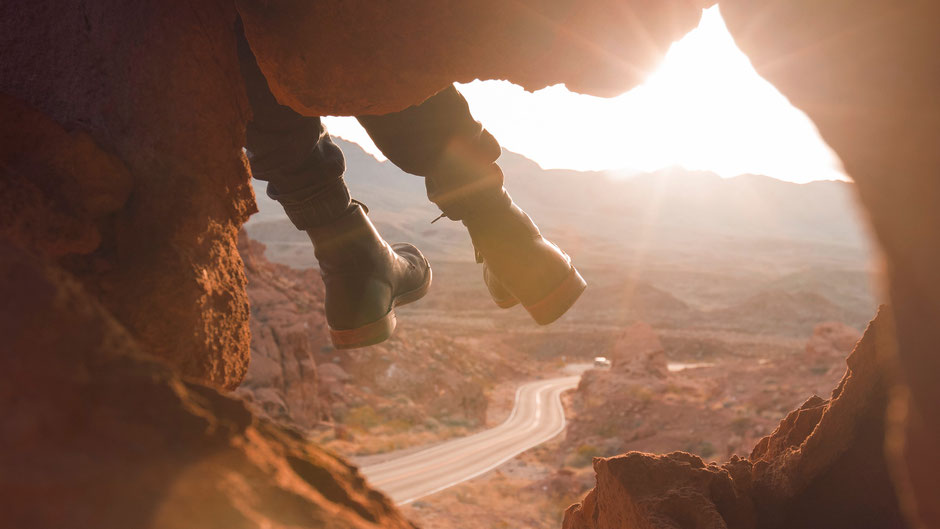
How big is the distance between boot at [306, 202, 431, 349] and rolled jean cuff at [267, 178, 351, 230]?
0.14 feet

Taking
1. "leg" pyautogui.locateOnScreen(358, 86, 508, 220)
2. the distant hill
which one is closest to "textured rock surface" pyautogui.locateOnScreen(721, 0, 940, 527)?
the distant hill

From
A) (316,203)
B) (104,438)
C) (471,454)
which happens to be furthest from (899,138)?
(471,454)

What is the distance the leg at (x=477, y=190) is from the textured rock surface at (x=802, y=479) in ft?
2.74

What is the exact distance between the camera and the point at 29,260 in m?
0.82

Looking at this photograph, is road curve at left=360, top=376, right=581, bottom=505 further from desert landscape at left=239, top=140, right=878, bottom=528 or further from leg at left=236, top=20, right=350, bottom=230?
leg at left=236, top=20, right=350, bottom=230

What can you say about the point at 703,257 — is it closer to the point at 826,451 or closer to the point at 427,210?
the point at 427,210

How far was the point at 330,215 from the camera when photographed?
2781mm

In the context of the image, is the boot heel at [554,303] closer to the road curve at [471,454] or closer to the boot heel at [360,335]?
the boot heel at [360,335]

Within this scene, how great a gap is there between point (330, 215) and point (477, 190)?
808 mm

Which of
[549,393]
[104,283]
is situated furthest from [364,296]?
[549,393]

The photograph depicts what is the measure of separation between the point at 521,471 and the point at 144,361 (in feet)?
59.5

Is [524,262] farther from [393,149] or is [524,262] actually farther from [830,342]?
[830,342]

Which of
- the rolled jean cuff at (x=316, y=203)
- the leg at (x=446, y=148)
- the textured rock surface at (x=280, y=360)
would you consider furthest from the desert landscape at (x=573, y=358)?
the rolled jean cuff at (x=316, y=203)

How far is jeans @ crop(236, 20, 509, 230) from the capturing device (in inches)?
93.6
